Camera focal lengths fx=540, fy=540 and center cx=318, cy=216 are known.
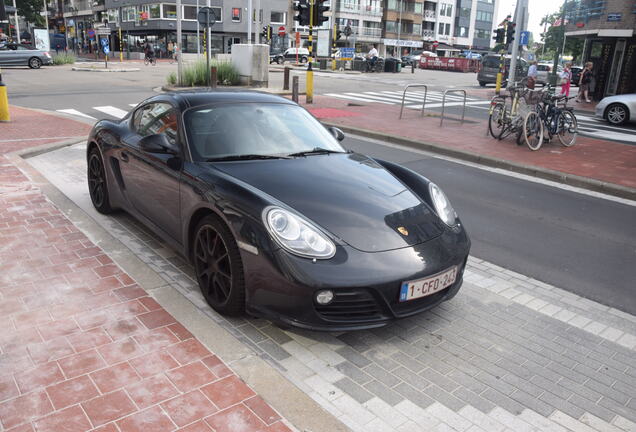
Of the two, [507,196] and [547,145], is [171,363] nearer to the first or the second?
[507,196]

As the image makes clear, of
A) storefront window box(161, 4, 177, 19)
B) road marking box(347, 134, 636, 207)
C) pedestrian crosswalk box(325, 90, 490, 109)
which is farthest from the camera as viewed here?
storefront window box(161, 4, 177, 19)

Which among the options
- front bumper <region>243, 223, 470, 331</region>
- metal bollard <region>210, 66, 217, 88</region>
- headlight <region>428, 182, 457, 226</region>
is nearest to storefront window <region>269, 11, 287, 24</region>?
metal bollard <region>210, 66, 217, 88</region>

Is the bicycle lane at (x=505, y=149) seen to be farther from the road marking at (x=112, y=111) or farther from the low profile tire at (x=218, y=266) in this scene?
the low profile tire at (x=218, y=266)

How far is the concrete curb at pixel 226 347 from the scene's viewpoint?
283 cm

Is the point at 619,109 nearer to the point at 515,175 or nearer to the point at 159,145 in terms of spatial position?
the point at 515,175

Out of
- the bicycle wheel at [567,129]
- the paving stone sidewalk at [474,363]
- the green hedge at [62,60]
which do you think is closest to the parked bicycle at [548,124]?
the bicycle wheel at [567,129]

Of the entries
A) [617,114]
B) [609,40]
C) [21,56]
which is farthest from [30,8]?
[617,114]

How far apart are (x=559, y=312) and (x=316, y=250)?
2.24 metres

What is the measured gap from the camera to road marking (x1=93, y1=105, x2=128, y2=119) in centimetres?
1487

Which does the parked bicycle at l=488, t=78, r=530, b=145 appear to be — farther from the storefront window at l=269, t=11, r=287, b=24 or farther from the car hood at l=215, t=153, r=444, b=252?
the storefront window at l=269, t=11, r=287, b=24

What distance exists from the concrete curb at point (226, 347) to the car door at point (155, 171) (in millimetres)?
411

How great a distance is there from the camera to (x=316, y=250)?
334cm

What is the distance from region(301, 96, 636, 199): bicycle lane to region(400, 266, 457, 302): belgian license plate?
239 inches

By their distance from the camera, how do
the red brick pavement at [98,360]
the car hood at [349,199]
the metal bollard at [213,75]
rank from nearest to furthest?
the red brick pavement at [98,360] → the car hood at [349,199] → the metal bollard at [213,75]
